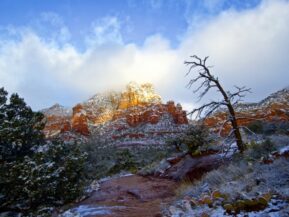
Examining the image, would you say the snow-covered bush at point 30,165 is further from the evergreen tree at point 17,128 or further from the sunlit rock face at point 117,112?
the sunlit rock face at point 117,112

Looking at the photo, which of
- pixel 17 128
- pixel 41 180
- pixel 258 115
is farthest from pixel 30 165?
pixel 258 115

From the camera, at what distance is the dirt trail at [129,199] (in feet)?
36.5

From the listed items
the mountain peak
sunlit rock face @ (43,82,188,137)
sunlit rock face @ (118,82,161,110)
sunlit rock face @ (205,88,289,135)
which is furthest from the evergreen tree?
the mountain peak

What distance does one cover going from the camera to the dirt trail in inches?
438

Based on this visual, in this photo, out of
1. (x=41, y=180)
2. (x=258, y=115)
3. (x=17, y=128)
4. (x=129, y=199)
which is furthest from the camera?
(x=258, y=115)

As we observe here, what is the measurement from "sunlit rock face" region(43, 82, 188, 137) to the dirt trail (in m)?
65.9

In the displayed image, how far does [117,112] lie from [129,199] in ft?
385

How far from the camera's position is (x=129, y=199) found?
14031mm

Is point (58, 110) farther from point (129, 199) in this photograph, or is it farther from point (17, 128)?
point (129, 199)

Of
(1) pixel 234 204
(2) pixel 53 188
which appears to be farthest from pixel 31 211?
(1) pixel 234 204

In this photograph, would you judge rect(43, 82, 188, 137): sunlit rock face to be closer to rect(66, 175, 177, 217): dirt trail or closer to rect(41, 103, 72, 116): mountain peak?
rect(41, 103, 72, 116): mountain peak

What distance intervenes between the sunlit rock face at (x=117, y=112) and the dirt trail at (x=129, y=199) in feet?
216

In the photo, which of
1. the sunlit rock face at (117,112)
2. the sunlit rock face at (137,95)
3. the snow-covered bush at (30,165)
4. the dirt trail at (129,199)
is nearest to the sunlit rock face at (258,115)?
the dirt trail at (129,199)

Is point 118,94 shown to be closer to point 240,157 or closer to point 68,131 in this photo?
point 68,131
